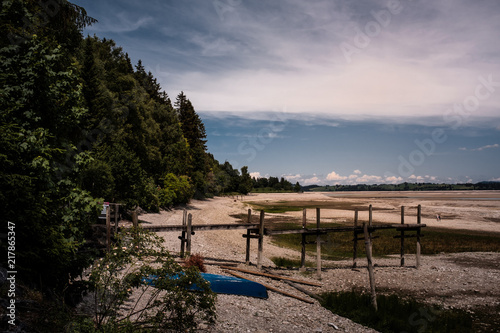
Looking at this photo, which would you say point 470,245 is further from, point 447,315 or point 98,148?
point 98,148

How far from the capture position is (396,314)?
1300 cm

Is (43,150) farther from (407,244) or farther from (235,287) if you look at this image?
(407,244)

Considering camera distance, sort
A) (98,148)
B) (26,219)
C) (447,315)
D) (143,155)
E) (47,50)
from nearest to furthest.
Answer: (26,219) → (47,50) → (447,315) → (98,148) → (143,155)

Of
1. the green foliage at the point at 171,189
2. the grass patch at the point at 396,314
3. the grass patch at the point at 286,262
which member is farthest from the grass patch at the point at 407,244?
the green foliage at the point at 171,189

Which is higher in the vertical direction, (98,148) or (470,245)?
(98,148)

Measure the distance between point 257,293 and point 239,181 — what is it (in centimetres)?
13002

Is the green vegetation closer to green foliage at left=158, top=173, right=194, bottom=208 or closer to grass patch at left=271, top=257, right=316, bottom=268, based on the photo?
grass patch at left=271, top=257, right=316, bottom=268

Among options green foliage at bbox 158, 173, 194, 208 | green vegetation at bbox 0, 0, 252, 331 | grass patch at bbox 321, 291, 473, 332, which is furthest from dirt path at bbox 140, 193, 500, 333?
green foliage at bbox 158, 173, 194, 208

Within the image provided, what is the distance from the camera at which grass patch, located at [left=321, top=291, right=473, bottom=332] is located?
39.0 feet

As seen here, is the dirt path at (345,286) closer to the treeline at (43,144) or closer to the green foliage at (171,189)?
the treeline at (43,144)

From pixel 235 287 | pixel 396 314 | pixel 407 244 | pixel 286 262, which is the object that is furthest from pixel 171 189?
pixel 396 314

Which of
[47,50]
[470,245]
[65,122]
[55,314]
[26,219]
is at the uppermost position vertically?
[47,50]

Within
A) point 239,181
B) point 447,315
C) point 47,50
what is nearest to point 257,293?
point 447,315

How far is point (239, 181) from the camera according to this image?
5620 inches
